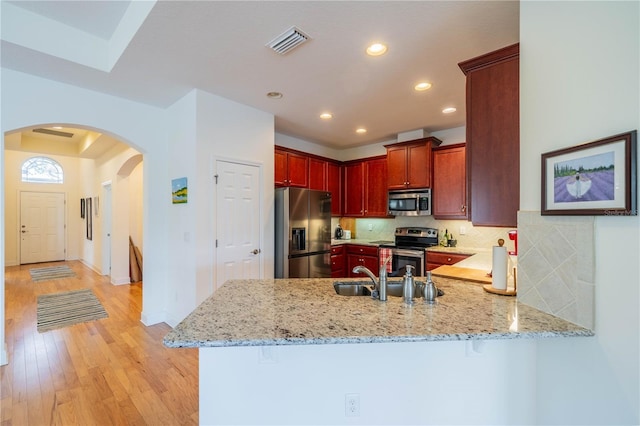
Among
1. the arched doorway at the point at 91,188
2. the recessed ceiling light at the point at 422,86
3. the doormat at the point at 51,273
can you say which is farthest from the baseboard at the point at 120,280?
the recessed ceiling light at the point at 422,86

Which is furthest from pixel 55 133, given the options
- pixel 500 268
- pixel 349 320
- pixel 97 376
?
pixel 500 268

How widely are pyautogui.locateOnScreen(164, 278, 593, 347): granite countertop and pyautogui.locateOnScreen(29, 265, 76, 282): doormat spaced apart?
21.7 feet

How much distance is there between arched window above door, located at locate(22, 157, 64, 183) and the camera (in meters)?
7.29

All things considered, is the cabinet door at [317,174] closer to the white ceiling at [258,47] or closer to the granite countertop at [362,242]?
the granite countertop at [362,242]

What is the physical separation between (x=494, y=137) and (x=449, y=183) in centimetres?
259

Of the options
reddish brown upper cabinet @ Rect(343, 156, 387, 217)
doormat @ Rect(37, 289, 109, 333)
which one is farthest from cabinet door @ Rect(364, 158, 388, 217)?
doormat @ Rect(37, 289, 109, 333)

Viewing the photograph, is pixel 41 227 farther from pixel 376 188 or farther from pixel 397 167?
pixel 397 167

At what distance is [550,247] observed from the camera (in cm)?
132

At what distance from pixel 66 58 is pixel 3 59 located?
1.65 feet

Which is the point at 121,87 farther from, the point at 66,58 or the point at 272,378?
the point at 272,378

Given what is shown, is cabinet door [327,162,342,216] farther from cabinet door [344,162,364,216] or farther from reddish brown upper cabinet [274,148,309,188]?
reddish brown upper cabinet [274,148,309,188]

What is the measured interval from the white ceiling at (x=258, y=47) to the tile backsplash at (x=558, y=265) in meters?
1.38

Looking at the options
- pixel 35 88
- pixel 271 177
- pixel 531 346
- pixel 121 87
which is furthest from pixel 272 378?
pixel 35 88

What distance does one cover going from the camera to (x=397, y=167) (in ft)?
14.8
